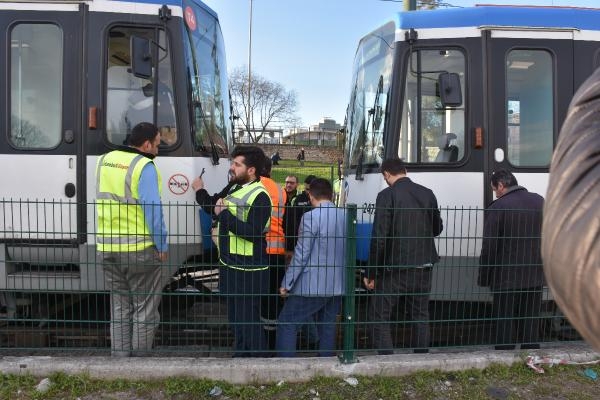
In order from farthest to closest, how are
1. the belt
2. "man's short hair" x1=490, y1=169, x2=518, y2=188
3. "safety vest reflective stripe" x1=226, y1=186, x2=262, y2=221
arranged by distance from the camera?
"man's short hair" x1=490, y1=169, x2=518, y2=188 < the belt < "safety vest reflective stripe" x1=226, y1=186, x2=262, y2=221

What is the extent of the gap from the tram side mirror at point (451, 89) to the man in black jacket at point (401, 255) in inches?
31.7

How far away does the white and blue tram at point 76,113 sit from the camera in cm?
438

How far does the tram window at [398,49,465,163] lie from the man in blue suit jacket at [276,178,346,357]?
123 cm

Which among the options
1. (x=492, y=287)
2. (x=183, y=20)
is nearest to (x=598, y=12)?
(x=492, y=287)

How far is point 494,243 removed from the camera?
13.9ft

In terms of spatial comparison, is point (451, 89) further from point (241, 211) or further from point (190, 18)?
point (190, 18)

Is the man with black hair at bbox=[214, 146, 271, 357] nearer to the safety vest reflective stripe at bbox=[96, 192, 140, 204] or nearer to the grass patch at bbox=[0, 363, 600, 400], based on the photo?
the grass patch at bbox=[0, 363, 600, 400]

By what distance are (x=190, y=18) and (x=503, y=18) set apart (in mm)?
2913

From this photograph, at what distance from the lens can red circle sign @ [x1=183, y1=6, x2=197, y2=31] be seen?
460cm

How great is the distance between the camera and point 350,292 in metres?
3.96

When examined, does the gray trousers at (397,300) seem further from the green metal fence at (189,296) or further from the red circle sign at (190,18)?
the red circle sign at (190,18)

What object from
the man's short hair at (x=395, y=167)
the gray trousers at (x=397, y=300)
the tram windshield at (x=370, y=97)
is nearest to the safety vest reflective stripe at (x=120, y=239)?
the gray trousers at (x=397, y=300)

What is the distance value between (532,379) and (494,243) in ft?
3.52

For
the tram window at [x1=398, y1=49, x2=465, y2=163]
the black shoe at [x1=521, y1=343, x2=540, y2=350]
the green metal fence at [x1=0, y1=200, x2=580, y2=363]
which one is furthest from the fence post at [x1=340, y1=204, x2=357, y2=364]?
the black shoe at [x1=521, y1=343, x2=540, y2=350]
